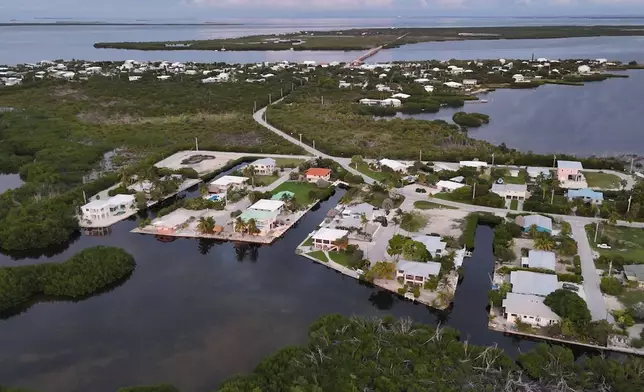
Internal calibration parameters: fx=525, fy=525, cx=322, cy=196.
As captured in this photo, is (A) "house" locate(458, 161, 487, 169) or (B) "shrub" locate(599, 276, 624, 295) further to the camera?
(A) "house" locate(458, 161, 487, 169)

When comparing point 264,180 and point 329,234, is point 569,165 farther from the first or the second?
point 264,180

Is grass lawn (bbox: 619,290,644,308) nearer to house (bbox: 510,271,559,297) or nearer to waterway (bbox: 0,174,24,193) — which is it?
house (bbox: 510,271,559,297)

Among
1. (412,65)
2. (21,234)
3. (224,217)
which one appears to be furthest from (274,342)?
(412,65)

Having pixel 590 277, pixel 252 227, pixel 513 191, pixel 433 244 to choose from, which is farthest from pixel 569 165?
pixel 252 227

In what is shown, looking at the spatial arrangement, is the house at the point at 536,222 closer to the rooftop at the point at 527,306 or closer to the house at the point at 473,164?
the rooftop at the point at 527,306

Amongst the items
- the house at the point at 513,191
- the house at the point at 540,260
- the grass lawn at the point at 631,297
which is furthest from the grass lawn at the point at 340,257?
the house at the point at 513,191

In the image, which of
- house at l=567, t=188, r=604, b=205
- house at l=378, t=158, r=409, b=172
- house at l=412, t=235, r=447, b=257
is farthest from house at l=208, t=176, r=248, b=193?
house at l=567, t=188, r=604, b=205

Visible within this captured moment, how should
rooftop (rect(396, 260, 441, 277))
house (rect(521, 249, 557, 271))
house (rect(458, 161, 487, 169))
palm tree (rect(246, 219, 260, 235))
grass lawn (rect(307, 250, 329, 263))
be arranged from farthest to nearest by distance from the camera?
house (rect(458, 161, 487, 169)), palm tree (rect(246, 219, 260, 235)), grass lawn (rect(307, 250, 329, 263)), house (rect(521, 249, 557, 271)), rooftop (rect(396, 260, 441, 277))
